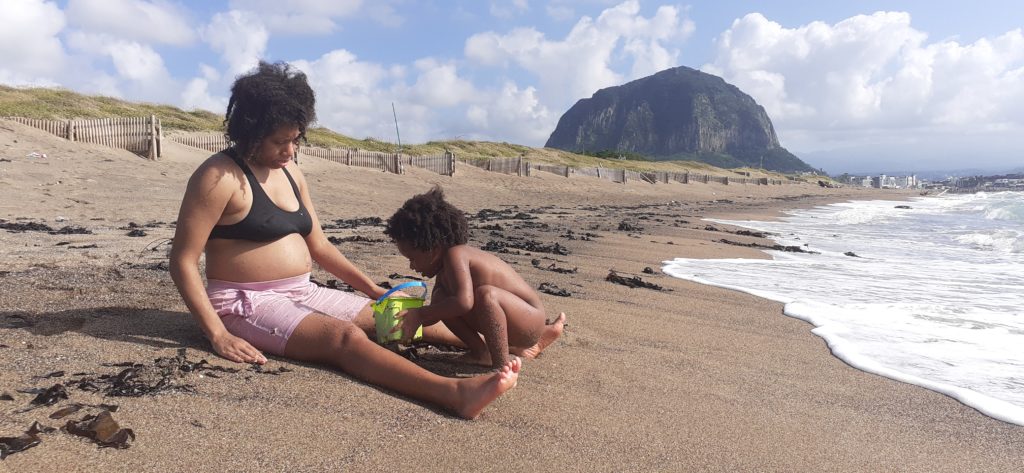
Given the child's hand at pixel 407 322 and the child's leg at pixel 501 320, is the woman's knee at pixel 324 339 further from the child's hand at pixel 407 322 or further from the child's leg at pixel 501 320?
the child's leg at pixel 501 320

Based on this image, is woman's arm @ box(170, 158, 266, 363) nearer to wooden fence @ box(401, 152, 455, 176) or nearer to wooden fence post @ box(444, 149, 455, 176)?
wooden fence @ box(401, 152, 455, 176)

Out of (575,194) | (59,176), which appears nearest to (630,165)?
(575,194)

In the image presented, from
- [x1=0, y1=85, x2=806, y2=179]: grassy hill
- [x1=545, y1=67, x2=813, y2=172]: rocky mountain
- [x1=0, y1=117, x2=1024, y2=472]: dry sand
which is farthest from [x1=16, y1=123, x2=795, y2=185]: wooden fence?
[x1=545, y1=67, x2=813, y2=172]: rocky mountain

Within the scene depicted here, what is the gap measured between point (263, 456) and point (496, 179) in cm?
2385

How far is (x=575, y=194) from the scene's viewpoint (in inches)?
1046

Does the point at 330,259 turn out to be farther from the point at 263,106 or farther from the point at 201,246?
the point at 263,106

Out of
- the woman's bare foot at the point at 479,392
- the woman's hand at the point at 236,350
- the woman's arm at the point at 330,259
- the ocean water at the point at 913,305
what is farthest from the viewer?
the ocean water at the point at 913,305

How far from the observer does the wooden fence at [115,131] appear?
47.8ft

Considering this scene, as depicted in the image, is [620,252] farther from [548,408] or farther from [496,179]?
[496,179]

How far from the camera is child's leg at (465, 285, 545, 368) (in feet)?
10.3

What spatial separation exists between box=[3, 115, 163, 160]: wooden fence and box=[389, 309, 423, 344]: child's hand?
14.2m

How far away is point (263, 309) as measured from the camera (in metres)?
3.14

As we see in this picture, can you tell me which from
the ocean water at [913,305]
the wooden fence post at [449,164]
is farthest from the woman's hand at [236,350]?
the wooden fence post at [449,164]

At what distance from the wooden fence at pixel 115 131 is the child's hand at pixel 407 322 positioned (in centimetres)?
1423
